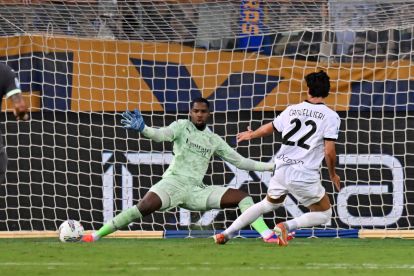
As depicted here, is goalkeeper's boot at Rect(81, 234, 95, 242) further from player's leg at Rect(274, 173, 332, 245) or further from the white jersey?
the white jersey

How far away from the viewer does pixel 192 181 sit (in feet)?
38.4

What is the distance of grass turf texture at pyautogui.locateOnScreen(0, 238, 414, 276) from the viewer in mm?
8531

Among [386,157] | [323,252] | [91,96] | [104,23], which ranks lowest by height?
[323,252]

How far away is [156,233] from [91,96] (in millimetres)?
1767

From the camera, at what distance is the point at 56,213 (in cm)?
1315

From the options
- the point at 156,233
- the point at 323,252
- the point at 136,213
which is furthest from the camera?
the point at 156,233

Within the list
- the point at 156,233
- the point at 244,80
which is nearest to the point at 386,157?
the point at 244,80

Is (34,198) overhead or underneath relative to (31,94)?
underneath

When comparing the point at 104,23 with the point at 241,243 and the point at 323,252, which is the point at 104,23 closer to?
the point at 241,243

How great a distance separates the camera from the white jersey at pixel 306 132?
34.1ft

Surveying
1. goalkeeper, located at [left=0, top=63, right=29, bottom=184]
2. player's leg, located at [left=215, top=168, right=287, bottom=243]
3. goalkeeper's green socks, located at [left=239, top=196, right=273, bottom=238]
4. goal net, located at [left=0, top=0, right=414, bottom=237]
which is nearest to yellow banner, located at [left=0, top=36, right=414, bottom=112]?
goal net, located at [left=0, top=0, right=414, bottom=237]

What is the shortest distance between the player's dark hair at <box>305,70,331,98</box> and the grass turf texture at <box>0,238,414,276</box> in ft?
4.86

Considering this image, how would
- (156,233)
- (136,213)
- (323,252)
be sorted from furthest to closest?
(156,233) < (136,213) < (323,252)

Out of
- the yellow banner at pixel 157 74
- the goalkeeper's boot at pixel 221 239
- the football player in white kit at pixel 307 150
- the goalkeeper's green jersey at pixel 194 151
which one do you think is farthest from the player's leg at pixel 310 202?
the yellow banner at pixel 157 74
